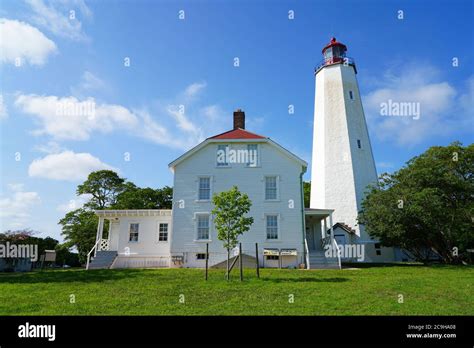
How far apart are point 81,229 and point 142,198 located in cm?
705

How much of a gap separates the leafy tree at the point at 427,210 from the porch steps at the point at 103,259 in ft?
57.0

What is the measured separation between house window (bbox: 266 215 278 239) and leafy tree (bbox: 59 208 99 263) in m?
22.0

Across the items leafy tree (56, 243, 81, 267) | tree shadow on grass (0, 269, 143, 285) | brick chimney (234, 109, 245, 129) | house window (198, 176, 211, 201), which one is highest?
brick chimney (234, 109, 245, 129)

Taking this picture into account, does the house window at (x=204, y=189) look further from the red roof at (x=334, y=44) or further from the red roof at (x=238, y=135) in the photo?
the red roof at (x=334, y=44)

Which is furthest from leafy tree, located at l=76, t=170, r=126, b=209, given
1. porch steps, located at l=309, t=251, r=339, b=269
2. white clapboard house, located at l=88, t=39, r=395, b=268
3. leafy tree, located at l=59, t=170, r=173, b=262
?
porch steps, located at l=309, t=251, r=339, b=269

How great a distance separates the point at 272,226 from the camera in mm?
19719

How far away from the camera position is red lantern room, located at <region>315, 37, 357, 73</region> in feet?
98.6

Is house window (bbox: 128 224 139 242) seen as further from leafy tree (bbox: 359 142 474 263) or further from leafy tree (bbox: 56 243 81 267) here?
leafy tree (bbox: 56 243 81 267)

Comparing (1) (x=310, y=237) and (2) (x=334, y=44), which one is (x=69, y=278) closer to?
(1) (x=310, y=237)

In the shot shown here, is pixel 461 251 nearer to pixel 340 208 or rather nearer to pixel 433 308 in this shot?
pixel 340 208

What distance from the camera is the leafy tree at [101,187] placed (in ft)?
121

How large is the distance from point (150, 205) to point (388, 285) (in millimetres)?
29424

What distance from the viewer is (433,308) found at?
729cm
